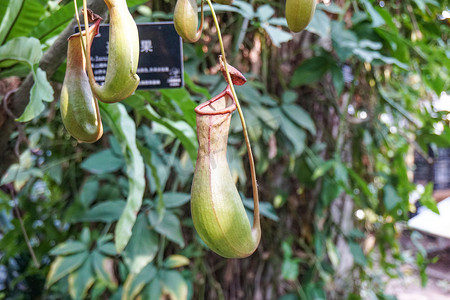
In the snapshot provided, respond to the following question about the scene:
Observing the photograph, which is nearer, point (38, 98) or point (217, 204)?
point (217, 204)

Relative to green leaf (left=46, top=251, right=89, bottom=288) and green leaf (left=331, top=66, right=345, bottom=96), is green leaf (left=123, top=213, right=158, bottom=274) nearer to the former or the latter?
green leaf (left=46, top=251, right=89, bottom=288)

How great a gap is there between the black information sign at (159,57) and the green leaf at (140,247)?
42 cm

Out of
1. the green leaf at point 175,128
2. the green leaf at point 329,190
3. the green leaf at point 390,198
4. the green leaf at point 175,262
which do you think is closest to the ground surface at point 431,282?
the green leaf at point 390,198

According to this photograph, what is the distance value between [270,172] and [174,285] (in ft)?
1.30

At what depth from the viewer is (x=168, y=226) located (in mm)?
818

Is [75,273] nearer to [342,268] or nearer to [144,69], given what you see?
[144,69]

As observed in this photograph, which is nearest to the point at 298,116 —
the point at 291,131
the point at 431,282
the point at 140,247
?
the point at 291,131

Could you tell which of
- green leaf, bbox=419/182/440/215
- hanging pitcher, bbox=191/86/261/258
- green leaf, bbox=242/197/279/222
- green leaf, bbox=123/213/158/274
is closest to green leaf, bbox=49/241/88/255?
green leaf, bbox=123/213/158/274

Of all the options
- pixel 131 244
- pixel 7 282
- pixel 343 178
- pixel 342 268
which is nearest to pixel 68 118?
pixel 131 244

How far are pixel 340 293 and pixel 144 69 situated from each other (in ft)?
3.17

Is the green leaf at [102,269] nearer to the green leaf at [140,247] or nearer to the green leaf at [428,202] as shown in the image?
the green leaf at [140,247]

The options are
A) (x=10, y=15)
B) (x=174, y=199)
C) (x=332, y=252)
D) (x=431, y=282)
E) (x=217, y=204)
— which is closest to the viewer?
(x=217, y=204)

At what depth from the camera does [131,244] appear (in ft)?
2.61

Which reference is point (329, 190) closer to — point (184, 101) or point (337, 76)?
point (337, 76)
